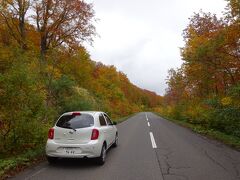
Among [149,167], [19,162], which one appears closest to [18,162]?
[19,162]

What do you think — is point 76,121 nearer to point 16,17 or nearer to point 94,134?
point 94,134

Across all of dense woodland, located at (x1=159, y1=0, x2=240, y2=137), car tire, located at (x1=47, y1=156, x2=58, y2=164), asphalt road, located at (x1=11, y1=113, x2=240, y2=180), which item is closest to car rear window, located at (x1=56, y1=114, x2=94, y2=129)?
car tire, located at (x1=47, y1=156, x2=58, y2=164)

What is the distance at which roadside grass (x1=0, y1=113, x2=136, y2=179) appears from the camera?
736 cm

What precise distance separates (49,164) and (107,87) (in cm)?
4901

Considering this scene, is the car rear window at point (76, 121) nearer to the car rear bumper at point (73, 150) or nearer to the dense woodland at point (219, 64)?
the car rear bumper at point (73, 150)

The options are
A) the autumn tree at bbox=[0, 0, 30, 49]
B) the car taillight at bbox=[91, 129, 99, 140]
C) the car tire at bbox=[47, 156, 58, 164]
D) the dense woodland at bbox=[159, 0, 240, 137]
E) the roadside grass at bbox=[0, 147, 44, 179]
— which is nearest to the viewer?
the roadside grass at bbox=[0, 147, 44, 179]

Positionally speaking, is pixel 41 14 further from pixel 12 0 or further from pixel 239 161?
pixel 239 161

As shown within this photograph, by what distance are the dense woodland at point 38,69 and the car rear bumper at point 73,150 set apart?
5.39ft

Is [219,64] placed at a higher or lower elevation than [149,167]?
higher

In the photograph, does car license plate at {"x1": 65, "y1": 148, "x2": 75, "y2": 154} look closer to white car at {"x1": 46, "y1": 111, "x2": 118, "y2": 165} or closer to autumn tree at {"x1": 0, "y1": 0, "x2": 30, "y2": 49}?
white car at {"x1": 46, "y1": 111, "x2": 118, "y2": 165}

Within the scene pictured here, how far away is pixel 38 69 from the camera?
1322cm

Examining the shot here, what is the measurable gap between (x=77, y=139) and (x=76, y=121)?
0.71 m

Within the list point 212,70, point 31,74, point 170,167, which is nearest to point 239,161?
point 170,167

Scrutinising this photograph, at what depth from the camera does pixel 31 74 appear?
10.0m
